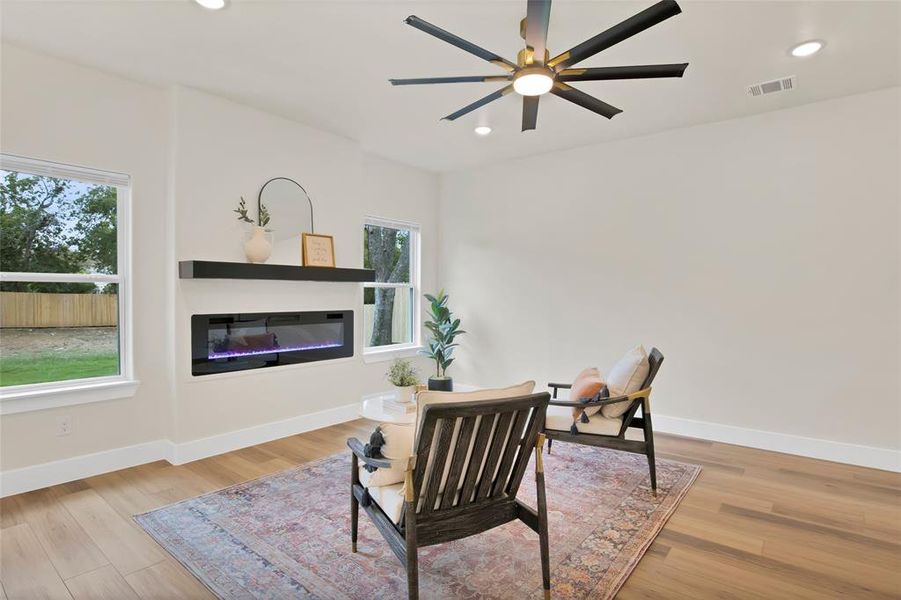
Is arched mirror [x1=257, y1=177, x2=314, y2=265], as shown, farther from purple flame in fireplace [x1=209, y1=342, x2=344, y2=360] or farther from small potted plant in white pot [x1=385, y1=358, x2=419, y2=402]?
small potted plant in white pot [x1=385, y1=358, x2=419, y2=402]

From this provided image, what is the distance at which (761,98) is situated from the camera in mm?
3730

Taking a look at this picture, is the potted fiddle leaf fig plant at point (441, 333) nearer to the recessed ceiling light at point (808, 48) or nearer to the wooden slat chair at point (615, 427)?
the wooden slat chair at point (615, 427)

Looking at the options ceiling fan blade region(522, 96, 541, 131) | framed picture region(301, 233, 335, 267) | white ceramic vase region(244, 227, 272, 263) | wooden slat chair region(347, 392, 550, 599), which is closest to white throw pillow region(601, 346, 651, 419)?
wooden slat chair region(347, 392, 550, 599)

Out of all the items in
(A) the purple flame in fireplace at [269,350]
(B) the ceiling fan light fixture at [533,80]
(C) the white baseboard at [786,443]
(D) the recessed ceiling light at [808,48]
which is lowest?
(C) the white baseboard at [786,443]

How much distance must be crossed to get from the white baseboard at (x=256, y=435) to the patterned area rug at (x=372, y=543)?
741 mm

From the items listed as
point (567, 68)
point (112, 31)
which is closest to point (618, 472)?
point (567, 68)

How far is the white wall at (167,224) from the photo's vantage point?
3.15 metres

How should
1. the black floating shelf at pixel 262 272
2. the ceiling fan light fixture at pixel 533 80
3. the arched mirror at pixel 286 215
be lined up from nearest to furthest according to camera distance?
the ceiling fan light fixture at pixel 533 80
the black floating shelf at pixel 262 272
the arched mirror at pixel 286 215

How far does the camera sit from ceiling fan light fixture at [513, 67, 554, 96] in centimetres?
231

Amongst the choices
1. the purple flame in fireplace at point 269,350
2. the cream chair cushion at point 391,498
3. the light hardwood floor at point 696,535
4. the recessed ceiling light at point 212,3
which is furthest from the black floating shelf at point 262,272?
the cream chair cushion at point 391,498

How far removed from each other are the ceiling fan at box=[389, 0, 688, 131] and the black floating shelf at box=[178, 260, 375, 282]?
6.70 feet

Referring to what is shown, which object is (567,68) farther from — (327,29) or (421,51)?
(327,29)

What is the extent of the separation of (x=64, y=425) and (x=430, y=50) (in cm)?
348

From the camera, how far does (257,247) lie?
13.0 feet
